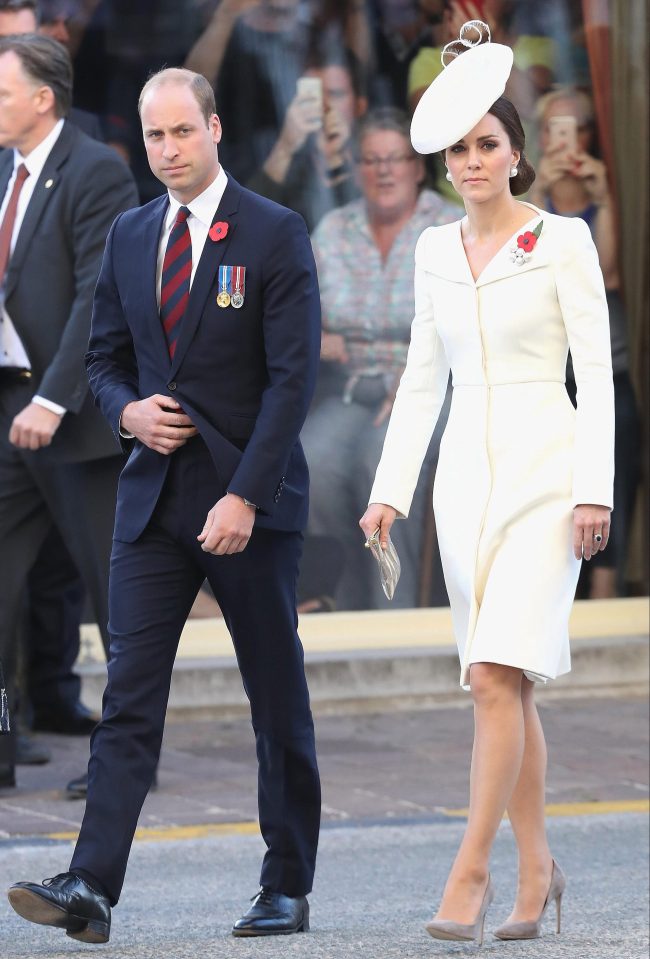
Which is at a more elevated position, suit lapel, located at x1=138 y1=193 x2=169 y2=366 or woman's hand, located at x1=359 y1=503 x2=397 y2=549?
suit lapel, located at x1=138 y1=193 x2=169 y2=366

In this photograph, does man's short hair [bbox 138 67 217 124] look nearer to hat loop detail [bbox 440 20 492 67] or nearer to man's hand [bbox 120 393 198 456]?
hat loop detail [bbox 440 20 492 67]

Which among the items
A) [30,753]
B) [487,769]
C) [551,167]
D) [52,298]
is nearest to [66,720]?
[30,753]

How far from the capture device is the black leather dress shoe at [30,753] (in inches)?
297

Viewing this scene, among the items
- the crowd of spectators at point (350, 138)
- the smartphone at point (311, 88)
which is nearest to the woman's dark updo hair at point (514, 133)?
the crowd of spectators at point (350, 138)

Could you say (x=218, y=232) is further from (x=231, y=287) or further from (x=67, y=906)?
(x=67, y=906)

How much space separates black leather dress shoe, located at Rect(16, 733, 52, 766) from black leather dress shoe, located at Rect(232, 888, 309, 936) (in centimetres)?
264

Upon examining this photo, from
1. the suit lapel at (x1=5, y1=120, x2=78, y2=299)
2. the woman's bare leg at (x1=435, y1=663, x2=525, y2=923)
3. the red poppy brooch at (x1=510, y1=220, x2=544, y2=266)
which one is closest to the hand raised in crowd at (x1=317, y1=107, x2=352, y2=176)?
the suit lapel at (x1=5, y1=120, x2=78, y2=299)

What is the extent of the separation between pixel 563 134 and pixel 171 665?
5111 millimetres

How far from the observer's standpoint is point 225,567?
4844 millimetres

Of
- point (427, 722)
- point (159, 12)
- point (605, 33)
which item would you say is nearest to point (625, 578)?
point (427, 722)

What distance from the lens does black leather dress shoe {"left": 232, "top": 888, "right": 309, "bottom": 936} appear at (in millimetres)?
4887

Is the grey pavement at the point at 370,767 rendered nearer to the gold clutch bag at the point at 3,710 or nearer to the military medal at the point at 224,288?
the gold clutch bag at the point at 3,710

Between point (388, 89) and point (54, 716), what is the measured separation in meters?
3.07

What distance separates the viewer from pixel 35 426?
6.57m
